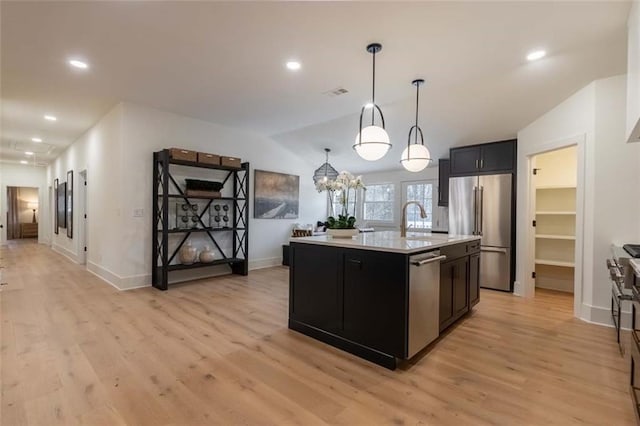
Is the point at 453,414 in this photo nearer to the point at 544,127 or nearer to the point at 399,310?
the point at 399,310

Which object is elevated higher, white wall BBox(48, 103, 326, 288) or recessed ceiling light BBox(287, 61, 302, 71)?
recessed ceiling light BBox(287, 61, 302, 71)

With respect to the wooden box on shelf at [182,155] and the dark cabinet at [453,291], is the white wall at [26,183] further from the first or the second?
the dark cabinet at [453,291]

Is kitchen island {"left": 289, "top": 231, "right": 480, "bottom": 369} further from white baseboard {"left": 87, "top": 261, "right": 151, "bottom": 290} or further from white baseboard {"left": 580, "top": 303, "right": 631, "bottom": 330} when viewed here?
white baseboard {"left": 87, "top": 261, "right": 151, "bottom": 290}

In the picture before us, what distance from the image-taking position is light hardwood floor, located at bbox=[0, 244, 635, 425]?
1.79 m

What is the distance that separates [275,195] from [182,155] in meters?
2.35

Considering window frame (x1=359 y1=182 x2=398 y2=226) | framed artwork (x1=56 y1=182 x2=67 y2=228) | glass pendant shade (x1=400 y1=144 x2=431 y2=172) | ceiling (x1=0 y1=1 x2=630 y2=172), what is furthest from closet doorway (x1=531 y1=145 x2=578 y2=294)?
framed artwork (x1=56 y1=182 x2=67 y2=228)

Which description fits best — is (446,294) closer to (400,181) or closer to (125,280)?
(125,280)

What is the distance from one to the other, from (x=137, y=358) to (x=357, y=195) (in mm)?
6313

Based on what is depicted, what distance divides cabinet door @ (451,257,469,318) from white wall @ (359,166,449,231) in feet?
9.96

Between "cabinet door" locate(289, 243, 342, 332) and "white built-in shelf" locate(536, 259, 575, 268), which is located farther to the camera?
"white built-in shelf" locate(536, 259, 575, 268)

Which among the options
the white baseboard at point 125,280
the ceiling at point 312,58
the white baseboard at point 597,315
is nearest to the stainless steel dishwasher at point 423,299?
the ceiling at point 312,58

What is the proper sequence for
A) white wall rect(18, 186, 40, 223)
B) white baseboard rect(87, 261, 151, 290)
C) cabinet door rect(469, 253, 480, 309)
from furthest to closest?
white wall rect(18, 186, 40, 223), white baseboard rect(87, 261, 151, 290), cabinet door rect(469, 253, 480, 309)

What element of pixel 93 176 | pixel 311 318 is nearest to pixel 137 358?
pixel 311 318

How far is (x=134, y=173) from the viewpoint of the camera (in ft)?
15.2
